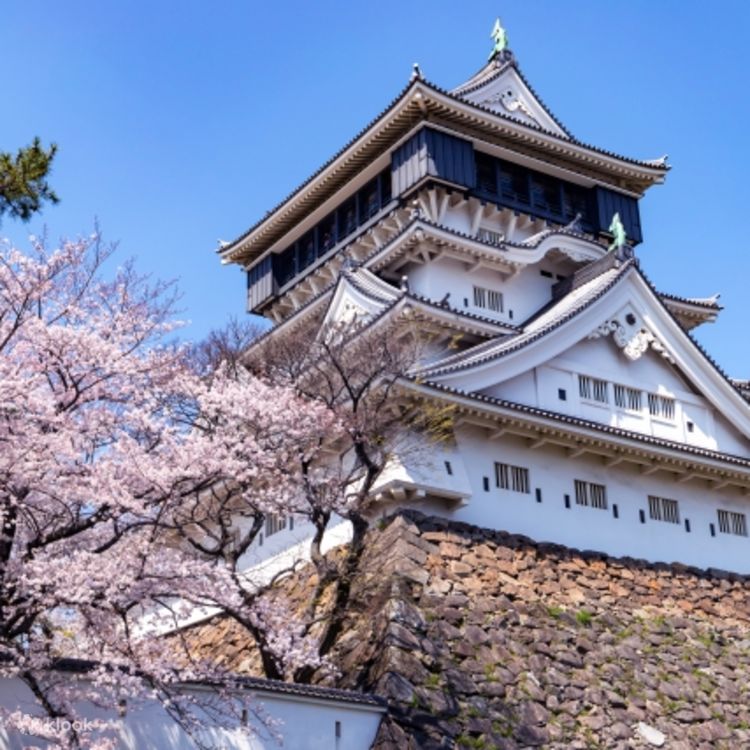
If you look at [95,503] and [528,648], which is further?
[528,648]

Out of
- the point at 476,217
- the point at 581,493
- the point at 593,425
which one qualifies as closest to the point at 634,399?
the point at 593,425

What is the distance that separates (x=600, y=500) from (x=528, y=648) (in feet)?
11.9

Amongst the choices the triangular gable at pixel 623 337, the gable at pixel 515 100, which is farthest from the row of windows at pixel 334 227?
the triangular gable at pixel 623 337

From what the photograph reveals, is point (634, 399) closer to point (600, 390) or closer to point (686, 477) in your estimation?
point (600, 390)

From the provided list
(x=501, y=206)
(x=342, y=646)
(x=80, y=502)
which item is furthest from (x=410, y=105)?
(x=80, y=502)

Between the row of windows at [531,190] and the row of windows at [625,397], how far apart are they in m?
5.34

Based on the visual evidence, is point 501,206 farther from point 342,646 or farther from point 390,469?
point 342,646

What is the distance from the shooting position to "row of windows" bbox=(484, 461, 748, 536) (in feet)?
55.5

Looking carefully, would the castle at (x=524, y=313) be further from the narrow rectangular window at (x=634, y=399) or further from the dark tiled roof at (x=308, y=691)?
the dark tiled roof at (x=308, y=691)

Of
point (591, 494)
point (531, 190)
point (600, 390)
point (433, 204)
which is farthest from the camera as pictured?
point (531, 190)

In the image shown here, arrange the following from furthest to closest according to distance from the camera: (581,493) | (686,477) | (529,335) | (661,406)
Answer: (661,406) → (686,477) → (529,335) → (581,493)

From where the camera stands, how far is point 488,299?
2138 cm

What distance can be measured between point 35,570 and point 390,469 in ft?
21.3

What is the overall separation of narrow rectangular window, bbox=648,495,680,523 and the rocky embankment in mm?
933
